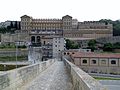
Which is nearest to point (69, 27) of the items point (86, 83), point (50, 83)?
point (50, 83)

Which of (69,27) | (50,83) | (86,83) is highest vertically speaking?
(69,27)

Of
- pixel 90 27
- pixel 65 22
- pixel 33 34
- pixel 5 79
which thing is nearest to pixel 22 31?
pixel 33 34

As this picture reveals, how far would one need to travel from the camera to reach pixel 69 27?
511 feet

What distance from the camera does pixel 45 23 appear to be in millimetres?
159750

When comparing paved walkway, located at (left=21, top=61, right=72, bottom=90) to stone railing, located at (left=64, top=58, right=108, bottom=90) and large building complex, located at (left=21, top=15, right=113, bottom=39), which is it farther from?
large building complex, located at (left=21, top=15, right=113, bottom=39)

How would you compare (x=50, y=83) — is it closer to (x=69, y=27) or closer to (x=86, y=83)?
(x=86, y=83)

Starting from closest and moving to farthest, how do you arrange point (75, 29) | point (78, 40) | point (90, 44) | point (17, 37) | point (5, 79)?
point (5, 79) → point (90, 44) → point (78, 40) → point (17, 37) → point (75, 29)

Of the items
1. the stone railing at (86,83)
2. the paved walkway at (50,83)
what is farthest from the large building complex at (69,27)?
the stone railing at (86,83)

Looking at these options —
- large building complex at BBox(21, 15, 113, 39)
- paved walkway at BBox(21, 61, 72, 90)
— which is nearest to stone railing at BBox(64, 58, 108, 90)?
paved walkway at BBox(21, 61, 72, 90)

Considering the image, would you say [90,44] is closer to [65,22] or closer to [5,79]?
[65,22]

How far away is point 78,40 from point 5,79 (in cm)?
12315

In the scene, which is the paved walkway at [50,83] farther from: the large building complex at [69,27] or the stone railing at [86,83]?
the large building complex at [69,27]

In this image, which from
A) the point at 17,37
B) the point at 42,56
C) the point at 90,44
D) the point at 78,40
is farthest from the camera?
the point at 17,37

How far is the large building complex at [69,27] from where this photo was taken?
146 m
